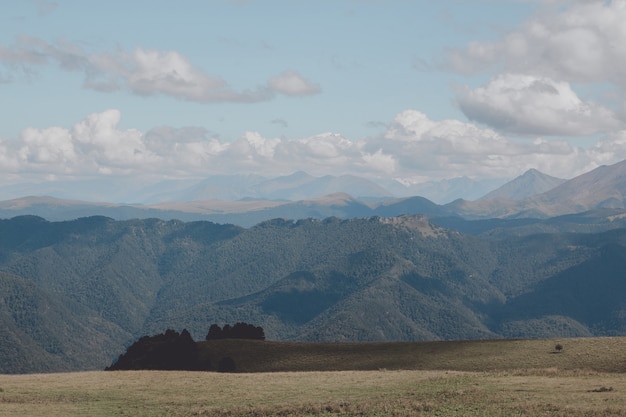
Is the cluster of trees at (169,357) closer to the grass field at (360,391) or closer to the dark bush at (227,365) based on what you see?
the dark bush at (227,365)

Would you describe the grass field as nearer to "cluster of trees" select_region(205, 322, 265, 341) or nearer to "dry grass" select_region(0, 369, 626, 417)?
"dry grass" select_region(0, 369, 626, 417)

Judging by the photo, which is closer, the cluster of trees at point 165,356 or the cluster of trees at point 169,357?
the cluster of trees at point 169,357

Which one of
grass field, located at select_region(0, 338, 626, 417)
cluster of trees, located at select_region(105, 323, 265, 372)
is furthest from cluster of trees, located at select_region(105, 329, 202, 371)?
grass field, located at select_region(0, 338, 626, 417)

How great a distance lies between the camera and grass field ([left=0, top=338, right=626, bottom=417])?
5272 centimetres

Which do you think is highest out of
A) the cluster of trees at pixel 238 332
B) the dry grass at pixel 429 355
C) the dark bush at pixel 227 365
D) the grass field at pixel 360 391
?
the grass field at pixel 360 391

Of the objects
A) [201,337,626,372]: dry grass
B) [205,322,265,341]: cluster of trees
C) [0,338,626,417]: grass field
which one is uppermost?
[0,338,626,417]: grass field

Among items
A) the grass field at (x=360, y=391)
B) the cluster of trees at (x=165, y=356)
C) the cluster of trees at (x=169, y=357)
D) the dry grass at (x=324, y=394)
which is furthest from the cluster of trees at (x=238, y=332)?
the dry grass at (x=324, y=394)

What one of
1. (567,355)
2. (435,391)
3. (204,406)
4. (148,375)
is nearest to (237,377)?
(148,375)

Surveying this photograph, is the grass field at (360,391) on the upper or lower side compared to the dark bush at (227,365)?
upper

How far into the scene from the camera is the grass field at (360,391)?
52719 mm

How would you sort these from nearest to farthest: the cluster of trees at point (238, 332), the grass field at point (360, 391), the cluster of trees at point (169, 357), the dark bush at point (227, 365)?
the grass field at point (360, 391) < the dark bush at point (227, 365) < the cluster of trees at point (169, 357) < the cluster of trees at point (238, 332)

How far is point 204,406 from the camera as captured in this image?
2309 inches

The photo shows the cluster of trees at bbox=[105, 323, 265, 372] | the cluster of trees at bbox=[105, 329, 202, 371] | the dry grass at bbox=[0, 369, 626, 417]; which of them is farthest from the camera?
the cluster of trees at bbox=[105, 329, 202, 371]

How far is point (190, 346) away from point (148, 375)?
41.0 metres
